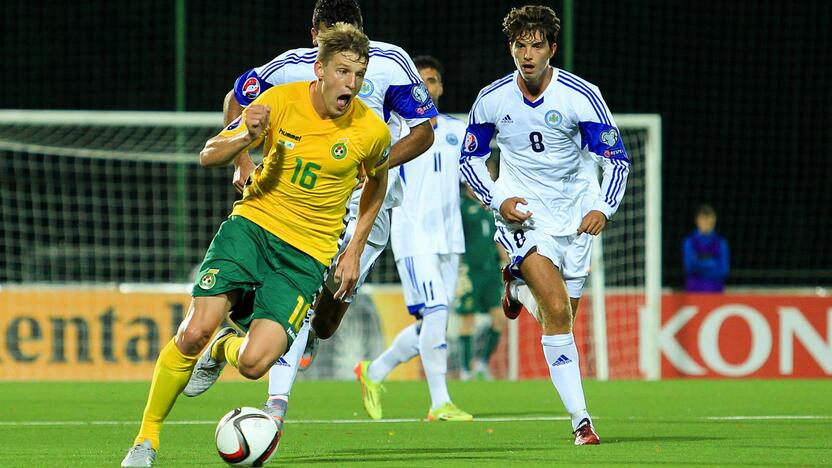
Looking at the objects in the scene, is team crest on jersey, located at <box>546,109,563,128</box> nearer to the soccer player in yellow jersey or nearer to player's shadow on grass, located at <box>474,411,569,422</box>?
the soccer player in yellow jersey

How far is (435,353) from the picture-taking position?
8695 millimetres

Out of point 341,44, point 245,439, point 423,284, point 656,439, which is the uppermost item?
point 341,44

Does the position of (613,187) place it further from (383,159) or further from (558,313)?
(383,159)

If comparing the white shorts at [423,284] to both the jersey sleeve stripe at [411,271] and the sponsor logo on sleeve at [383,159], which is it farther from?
the sponsor logo on sleeve at [383,159]

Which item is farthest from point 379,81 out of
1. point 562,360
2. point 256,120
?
point 256,120

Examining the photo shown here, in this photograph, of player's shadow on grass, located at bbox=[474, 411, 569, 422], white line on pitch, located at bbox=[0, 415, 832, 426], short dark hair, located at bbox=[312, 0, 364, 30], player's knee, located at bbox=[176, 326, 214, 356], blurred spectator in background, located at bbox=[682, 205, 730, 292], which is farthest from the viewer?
blurred spectator in background, located at bbox=[682, 205, 730, 292]

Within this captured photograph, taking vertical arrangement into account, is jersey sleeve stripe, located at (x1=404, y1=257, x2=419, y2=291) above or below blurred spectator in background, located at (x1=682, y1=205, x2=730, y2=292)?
above

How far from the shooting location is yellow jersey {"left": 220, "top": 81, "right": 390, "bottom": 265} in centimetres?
586

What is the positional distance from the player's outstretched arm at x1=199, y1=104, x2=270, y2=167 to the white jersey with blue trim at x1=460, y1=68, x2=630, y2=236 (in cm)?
213

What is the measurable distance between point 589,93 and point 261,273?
2.31 metres

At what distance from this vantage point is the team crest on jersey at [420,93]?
718 centimetres

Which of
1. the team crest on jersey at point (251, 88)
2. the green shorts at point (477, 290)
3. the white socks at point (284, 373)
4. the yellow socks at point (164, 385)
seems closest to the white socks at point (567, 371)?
the white socks at point (284, 373)

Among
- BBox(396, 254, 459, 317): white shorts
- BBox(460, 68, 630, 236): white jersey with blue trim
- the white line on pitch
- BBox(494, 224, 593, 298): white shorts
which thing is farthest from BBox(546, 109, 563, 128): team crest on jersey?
the white line on pitch

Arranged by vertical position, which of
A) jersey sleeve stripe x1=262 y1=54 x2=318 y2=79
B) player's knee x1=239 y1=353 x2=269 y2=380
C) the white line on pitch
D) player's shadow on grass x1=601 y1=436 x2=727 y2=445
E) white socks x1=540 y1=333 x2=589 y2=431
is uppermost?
jersey sleeve stripe x1=262 y1=54 x2=318 y2=79
